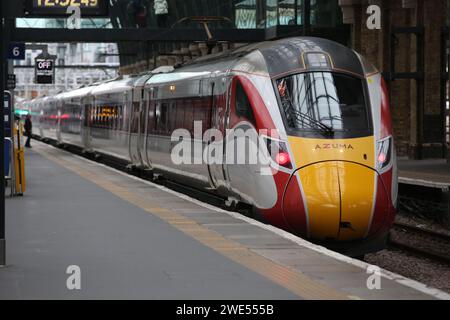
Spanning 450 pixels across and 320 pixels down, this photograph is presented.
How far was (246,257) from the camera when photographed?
10.7 m

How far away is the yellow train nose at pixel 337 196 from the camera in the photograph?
1329 centimetres

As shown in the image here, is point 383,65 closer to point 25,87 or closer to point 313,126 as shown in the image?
point 313,126

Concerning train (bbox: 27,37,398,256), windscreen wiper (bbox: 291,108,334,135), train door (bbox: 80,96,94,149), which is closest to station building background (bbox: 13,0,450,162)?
train door (bbox: 80,96,94,149)

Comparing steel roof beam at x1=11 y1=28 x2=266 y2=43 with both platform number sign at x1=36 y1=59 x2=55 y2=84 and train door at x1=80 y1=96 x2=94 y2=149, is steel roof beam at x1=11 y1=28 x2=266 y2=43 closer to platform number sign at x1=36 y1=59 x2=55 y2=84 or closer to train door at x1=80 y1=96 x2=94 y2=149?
platform number sign at x1=36 y1=59 x2=55 y2=84

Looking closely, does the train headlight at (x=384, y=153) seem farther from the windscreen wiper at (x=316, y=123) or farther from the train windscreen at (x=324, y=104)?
the windscreen wiper at (x=316, y=123)

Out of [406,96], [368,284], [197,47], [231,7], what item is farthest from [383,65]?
[368,284]

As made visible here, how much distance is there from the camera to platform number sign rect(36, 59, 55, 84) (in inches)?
1590

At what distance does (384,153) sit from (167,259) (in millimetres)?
4599

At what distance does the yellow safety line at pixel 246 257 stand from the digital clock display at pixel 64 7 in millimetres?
4525

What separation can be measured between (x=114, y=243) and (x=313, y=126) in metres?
3.65

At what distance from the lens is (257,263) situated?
1032cm

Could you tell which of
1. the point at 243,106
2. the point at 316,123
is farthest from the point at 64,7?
the point at 316,123

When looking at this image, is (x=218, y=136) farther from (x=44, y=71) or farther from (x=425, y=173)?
(x=44, y=71)

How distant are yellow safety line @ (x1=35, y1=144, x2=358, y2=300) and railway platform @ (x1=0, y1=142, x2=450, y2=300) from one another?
10mm
